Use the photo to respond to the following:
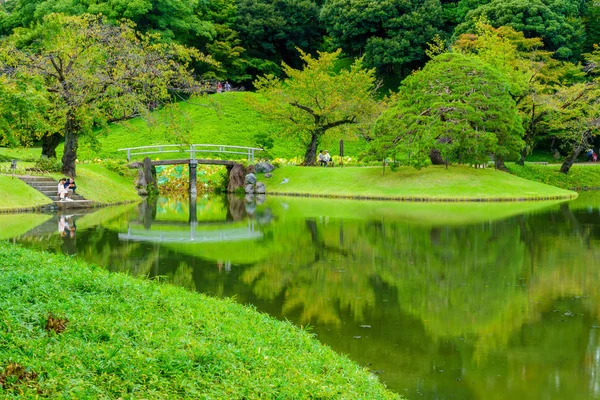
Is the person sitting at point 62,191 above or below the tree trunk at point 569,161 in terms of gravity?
below

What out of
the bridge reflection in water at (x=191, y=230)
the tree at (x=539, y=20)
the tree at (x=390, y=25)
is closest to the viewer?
the bridge reflection in water at (x=191, y=230)

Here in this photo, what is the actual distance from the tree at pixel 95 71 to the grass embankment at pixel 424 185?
36.9 ft

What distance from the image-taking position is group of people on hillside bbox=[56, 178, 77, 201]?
82.4 ft

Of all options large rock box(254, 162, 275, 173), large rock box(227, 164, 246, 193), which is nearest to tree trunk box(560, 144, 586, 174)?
large rock box(254, 162, 275, 173)

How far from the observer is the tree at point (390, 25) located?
174ft

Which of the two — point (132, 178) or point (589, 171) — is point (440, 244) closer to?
point (132, 178)

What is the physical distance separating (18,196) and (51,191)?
6.42 ft

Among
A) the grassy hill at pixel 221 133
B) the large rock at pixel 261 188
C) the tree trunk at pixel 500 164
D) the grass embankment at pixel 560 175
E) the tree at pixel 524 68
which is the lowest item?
the large rock at pixel 261 188

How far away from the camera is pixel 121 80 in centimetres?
2609

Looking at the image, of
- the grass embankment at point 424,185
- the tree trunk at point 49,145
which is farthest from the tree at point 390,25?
the tree trunk at point 49,145

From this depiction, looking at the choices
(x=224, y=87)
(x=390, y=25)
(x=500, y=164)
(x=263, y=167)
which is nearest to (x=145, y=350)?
(x=263, y=167)

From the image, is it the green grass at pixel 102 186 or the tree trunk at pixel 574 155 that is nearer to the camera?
the green grass at pixel 102 186

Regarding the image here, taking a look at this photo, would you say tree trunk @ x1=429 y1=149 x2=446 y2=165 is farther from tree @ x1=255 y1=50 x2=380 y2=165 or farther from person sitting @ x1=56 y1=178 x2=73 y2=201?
person sitting @ x1=56 y1=178 x2=73 y2=201

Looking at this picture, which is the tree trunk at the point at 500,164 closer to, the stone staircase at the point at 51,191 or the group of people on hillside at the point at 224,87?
the stone staircase at the point at 51,191
